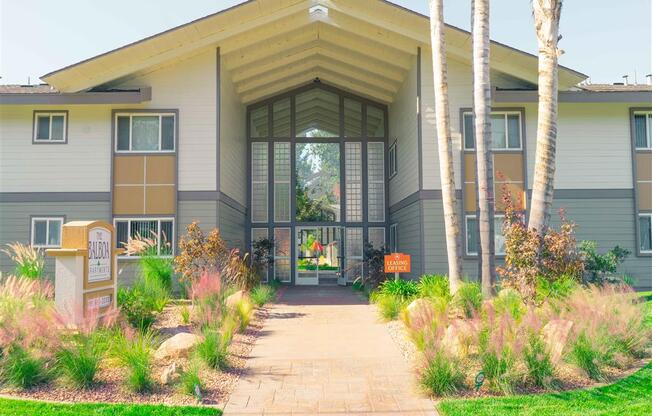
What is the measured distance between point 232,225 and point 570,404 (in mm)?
13732

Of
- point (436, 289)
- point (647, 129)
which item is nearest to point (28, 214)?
point (436, 289)

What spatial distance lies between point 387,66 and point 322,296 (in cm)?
768

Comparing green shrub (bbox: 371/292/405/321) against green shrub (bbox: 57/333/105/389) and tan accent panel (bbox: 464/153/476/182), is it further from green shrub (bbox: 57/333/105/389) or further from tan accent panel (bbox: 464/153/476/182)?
green shrub (bbox: 57/333/105/389)

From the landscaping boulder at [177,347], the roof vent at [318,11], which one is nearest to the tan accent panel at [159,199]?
the roof vent at [318,11]

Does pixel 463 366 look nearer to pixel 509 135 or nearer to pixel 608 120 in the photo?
pixel 509 135

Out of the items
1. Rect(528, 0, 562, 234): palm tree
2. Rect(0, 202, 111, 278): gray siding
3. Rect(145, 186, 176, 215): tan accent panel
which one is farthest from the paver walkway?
Rect(0, 202, 111, 278): gray siding

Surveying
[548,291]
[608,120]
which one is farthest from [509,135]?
[548,291]

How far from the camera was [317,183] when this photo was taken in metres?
22.0

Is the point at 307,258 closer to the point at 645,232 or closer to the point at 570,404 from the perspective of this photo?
the point at 645,232

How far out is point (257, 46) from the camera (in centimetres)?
1709

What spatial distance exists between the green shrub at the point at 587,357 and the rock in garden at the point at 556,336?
0.53 ft

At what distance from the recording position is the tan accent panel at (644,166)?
1652cm

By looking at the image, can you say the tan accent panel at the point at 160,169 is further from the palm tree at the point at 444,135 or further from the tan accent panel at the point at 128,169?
the palm tree at the point at 444,135

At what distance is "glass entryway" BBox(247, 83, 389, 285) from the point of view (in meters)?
21.7
